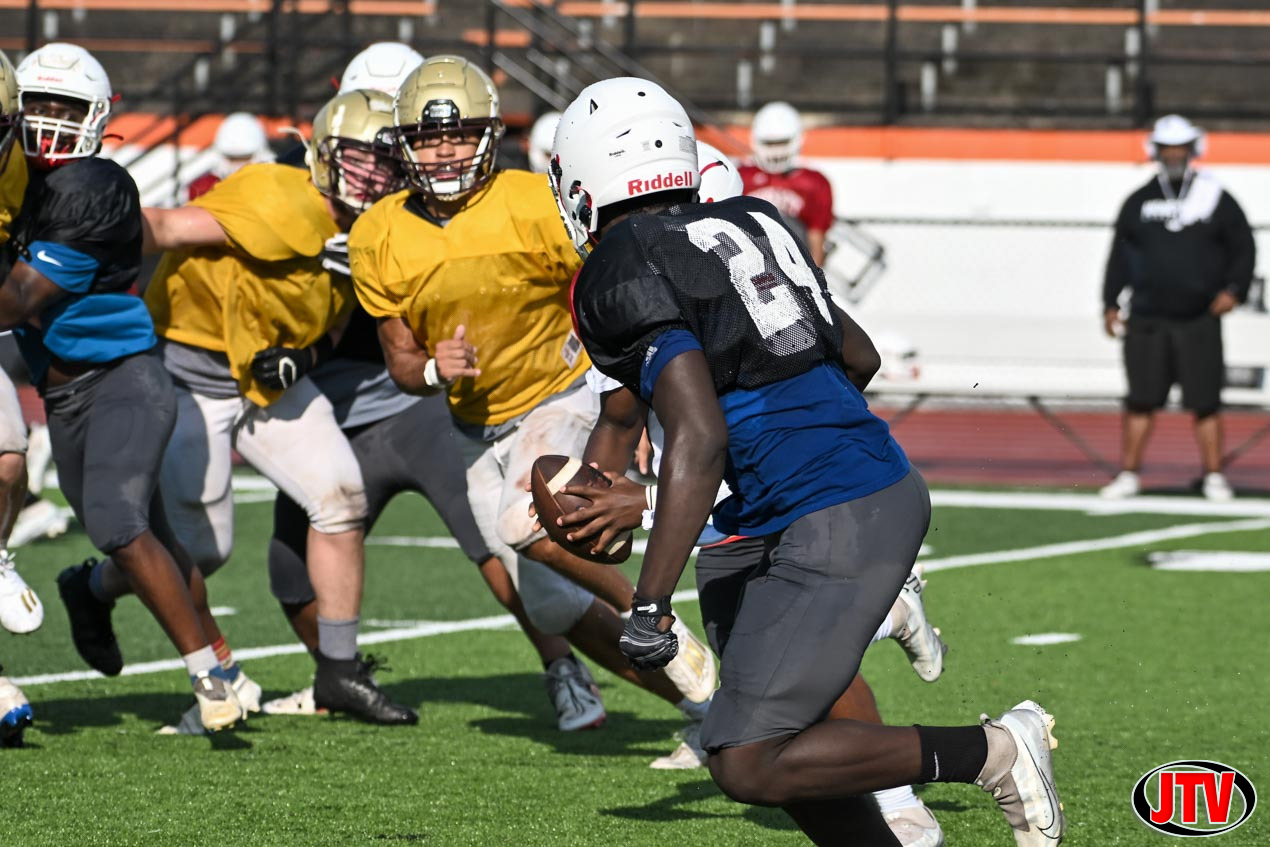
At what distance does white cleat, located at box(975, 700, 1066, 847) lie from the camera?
372 centimetres

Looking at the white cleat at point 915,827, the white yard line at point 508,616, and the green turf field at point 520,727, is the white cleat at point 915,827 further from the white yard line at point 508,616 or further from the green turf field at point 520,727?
the white yard line at point 508,616

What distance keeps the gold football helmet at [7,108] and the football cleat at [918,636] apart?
2509 millimetres

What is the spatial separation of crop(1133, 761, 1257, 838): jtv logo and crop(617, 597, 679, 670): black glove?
1.61m

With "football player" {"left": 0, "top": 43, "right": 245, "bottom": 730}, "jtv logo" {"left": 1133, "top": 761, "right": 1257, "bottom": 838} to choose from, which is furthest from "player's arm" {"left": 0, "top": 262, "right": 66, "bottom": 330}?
"jtv logo" {"left": 1133, "top": 761, "right": 1257, "bottom": 838}

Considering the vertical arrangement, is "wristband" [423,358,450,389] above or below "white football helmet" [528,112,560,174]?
above

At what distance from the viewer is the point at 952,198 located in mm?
17562

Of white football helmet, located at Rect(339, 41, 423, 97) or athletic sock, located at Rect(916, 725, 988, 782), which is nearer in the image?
athletic sock, located at Rect(916, 725, 988, 782)

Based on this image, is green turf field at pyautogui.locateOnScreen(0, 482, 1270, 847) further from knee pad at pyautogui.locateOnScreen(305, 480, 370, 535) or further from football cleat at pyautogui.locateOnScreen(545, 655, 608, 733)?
knee pad at pyautogui.locateOnScreen(305, 480, 370, 535)

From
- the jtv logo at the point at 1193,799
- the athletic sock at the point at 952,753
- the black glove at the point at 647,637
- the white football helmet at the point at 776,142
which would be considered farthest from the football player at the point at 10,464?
the white football helmet at the point at 776,142

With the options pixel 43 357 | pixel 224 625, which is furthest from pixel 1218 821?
pixel 224 625

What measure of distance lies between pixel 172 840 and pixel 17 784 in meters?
0.69

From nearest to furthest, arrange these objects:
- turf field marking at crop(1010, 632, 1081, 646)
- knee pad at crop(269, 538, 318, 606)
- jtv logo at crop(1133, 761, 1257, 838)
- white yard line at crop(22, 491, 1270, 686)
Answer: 1. jtv logo at crop(1133, 761, 1257, 838)
2. knee pad at crop(269, 538, 318, 606)
3. white yard line at crop(22, 491, 1270, 686)
4. turf field marking at crop(1010, 632, 1081, 646)

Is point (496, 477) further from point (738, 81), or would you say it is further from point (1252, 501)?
point (738, 81)

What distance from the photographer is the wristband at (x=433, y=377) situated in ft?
16.1
